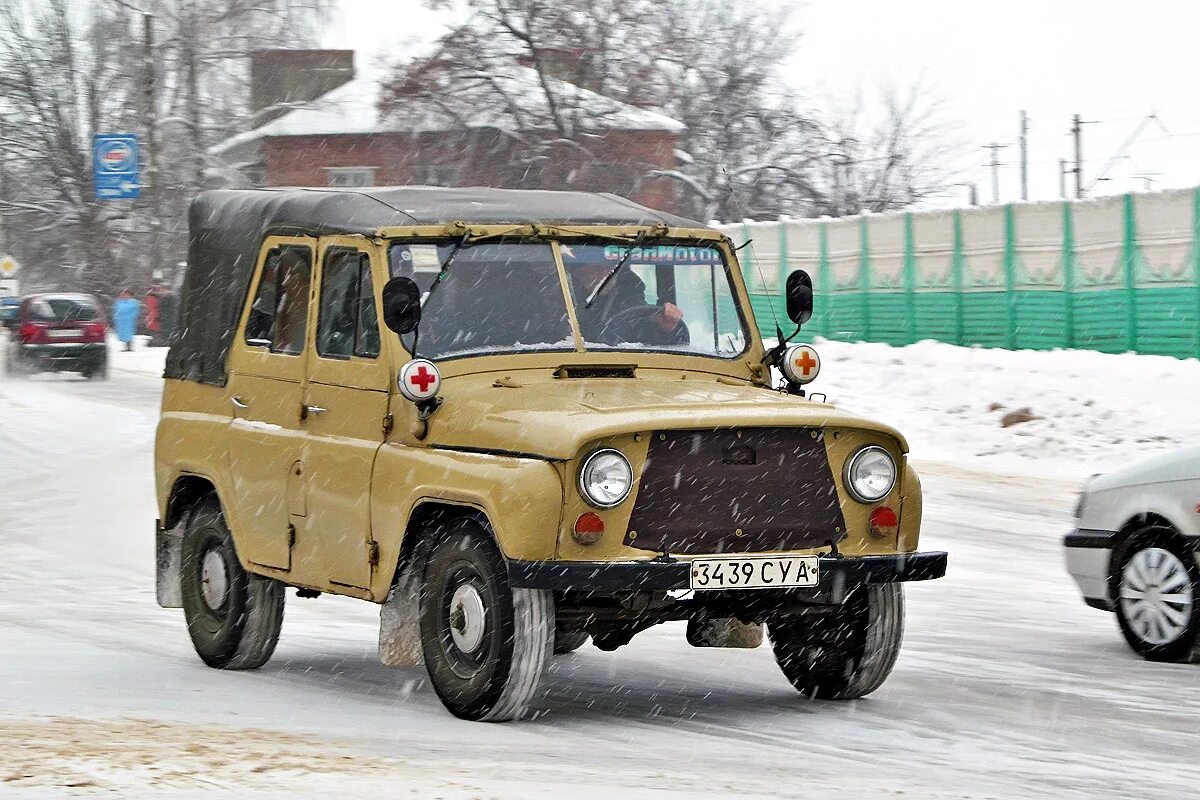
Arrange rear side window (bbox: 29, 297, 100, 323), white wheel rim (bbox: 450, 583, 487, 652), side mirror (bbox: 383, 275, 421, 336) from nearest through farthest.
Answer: white wheel rim (bbox: 450, 583, 487, 652) → side mirror (bbox: 383, 275, 421, 336) → rear side window (bbox: 29, 297, 100, 323)

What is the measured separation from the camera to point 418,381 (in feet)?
27.0

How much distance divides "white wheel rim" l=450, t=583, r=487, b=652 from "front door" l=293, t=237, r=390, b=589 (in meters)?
0.65

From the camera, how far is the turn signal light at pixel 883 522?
26.8 ft

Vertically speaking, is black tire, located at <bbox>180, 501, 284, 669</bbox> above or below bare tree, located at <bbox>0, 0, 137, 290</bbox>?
below

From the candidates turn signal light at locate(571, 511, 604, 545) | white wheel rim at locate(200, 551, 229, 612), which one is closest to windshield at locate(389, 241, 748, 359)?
turn signal light at locate(571, 511, 604, 545)

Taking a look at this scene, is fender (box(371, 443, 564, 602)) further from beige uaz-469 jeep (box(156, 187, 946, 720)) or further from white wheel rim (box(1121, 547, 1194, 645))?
white wheel rim (box(1121, 547, 1194, 645))

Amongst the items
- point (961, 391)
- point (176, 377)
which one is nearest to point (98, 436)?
point (961, 391)

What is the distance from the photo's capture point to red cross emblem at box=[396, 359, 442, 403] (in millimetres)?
8227

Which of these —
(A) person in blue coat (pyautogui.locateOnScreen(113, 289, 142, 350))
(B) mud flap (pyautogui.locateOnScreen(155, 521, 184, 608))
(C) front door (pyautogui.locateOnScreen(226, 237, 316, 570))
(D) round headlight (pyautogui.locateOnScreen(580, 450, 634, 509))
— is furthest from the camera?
(A) person in blue coat (pyautogui.locateOnScreen(113, 289, 142, 350))

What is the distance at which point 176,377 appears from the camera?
422 inches

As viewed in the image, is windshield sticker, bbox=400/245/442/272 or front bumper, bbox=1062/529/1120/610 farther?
front bumper, bbox=1062/529/1120/610

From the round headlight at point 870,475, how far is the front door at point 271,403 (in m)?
2.41

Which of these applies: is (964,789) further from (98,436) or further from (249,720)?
(98,436)

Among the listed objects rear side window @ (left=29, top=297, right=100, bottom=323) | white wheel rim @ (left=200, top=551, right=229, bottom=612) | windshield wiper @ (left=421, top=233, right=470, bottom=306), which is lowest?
white wheel rim @ (left=200, top=551, right=229, bottom=612)
